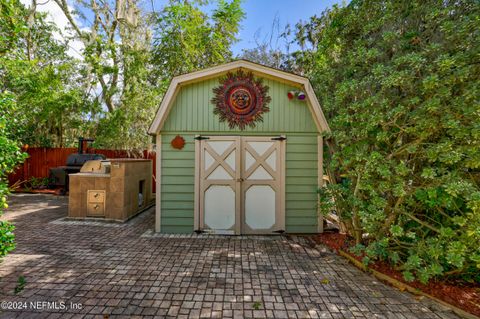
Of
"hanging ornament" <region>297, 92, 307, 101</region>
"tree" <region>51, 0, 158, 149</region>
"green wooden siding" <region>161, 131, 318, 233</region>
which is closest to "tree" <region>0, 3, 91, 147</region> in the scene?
"tree" <region>51, 0, 158, 149</region>

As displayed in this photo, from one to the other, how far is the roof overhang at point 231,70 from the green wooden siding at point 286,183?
1.02ft

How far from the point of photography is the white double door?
4395 millimetres

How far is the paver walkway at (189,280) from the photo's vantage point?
2214mm

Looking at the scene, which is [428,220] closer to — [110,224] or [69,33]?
[110,224]

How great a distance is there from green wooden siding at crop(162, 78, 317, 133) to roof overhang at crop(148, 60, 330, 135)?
4.2 inches

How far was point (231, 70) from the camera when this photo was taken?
4.35 m

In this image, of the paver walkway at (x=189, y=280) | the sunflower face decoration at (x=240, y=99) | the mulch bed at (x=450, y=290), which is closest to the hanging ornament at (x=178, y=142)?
the sunflower face decoration at (x=240, y=99)

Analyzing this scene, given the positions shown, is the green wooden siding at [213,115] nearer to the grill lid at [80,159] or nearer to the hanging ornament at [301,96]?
the hanging ornament at [301,96]

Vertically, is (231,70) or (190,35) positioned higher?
(190,35)

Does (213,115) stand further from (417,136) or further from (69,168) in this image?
(69,168)

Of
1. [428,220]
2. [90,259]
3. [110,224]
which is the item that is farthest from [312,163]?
[110,224]

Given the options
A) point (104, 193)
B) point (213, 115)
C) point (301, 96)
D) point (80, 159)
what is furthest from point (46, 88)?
point (301, 96)

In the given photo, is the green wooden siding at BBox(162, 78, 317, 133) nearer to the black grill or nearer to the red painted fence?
the black grill

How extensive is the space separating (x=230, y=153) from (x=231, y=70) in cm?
166
